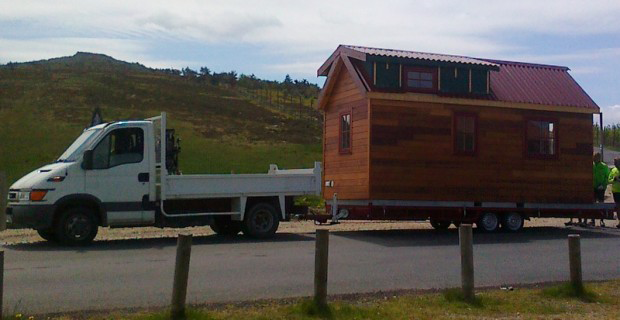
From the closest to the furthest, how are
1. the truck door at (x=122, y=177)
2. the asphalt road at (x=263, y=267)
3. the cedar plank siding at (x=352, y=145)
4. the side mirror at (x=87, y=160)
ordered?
the asphalt road at (x=263, y=267), the side mirror at (x=87, y=160), the truck door at (x=122, y=177), the cedar plank siding at (x=352, y=145)

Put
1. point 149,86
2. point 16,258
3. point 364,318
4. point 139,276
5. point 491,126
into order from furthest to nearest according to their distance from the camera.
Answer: point 149,86 → point 491,126 → point 16,258 → point 139,276 → point 364,318

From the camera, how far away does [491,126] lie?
19.8 metres

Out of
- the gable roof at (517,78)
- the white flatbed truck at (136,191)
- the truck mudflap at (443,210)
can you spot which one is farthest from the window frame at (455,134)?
the white flatbed truck at (136,191)

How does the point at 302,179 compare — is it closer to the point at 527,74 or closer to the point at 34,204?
the point at 34,204

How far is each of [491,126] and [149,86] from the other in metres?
56.2

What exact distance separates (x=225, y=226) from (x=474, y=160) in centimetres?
633

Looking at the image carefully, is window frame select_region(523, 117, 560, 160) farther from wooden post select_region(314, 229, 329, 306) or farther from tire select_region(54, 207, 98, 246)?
wooden post select_region(314, 229, 329, 306)

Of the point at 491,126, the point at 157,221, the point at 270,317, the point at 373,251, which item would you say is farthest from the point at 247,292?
the point at 491,126

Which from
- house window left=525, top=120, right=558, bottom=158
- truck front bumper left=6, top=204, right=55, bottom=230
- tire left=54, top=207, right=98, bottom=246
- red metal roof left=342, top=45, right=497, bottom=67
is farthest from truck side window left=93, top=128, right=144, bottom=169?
house window left=525, top=120, right=558, bottom=158

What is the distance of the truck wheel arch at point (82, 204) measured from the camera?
50.4ft

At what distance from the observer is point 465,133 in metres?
19.5

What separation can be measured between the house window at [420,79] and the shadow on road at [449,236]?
3534 millimetres

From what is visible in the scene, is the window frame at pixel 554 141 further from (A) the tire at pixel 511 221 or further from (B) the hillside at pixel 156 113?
(B) the hillside at pixel 156 113

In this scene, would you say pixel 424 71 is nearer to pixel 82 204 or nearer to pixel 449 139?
pixel 449 139
